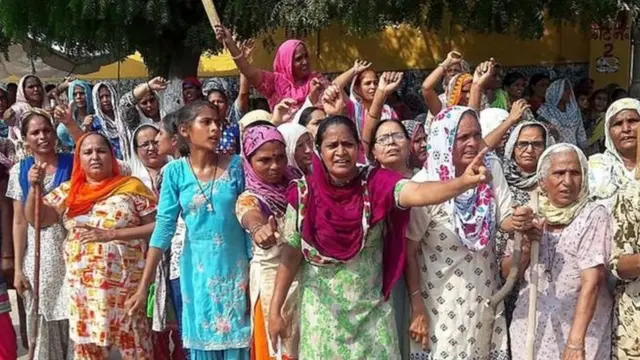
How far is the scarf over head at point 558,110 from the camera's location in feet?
25.3

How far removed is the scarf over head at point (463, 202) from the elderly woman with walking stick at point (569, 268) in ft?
0.70

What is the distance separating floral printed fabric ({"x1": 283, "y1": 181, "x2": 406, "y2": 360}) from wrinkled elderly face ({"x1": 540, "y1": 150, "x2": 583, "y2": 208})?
71 centimetres

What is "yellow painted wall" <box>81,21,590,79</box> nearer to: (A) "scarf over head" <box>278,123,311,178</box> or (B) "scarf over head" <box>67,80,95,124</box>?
(B) "scarf over head" <box>67,80,95,124</box>

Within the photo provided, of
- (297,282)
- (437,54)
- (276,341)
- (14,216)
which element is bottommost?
(276,341)

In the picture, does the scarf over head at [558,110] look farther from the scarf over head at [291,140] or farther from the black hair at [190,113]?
the black hair at [190,113]

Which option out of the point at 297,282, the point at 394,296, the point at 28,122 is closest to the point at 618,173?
the point at 394,296

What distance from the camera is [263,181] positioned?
3.78 metres

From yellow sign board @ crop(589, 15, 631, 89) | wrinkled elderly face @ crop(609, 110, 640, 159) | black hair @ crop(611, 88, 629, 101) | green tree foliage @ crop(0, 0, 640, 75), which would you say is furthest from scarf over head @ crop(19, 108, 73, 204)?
yellow sign board @ crop(589, 15, 631, 89)

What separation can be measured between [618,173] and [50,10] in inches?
261

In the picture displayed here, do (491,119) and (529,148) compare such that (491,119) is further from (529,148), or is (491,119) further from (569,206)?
(569,206)

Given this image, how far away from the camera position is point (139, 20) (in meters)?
8.95

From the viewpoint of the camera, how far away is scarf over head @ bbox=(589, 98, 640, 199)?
12.4 ft

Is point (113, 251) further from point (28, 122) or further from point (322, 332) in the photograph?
point (322, 332)

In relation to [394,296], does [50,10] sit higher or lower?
higher
